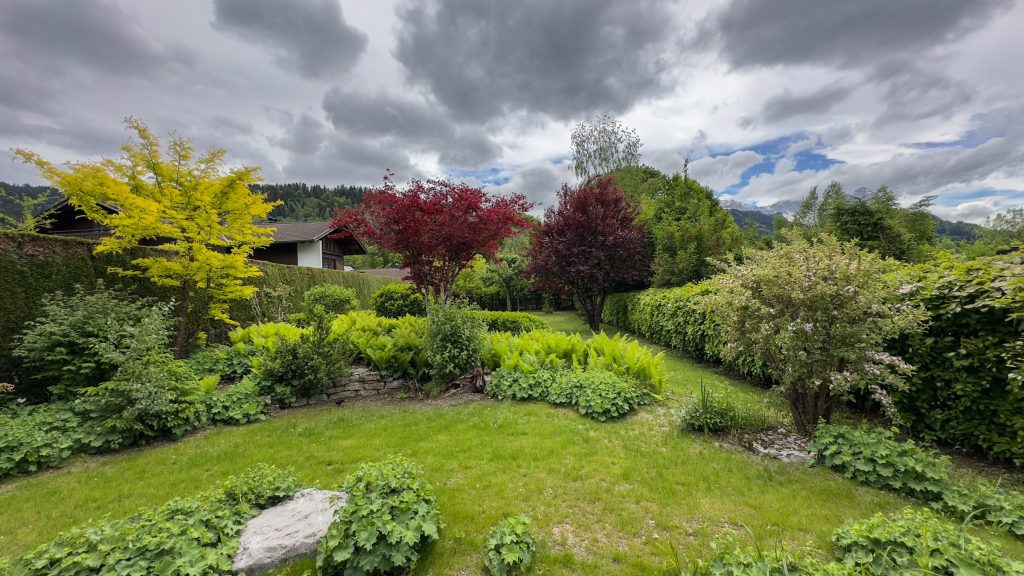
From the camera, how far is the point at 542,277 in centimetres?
1400

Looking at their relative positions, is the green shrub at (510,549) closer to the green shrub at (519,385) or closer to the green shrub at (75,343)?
the green shrub at (519,385)

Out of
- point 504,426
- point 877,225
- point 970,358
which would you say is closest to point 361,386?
point 504,426

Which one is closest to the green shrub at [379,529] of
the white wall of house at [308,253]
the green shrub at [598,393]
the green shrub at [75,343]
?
the green shrub at [598,393]

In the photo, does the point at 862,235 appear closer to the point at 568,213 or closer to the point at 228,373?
the point at 568,213

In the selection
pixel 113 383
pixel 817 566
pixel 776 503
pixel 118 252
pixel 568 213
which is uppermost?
pixel 568 213

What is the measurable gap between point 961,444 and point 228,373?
9.97 meters

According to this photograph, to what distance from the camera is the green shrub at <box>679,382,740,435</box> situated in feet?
14.6

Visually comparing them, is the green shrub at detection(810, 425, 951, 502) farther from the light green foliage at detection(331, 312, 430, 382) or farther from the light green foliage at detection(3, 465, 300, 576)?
the light green foliage at detection(331, 312, 430, 382)

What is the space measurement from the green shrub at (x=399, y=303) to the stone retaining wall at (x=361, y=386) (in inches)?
238

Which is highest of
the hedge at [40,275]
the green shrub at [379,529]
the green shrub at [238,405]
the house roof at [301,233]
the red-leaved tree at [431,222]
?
the house roof at [301,233]

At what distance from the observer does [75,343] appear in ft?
17.7

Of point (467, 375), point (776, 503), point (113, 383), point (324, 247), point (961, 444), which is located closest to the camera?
point (776, 503)

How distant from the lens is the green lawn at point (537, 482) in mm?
2648

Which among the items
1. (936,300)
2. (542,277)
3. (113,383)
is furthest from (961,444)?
(542,277)
